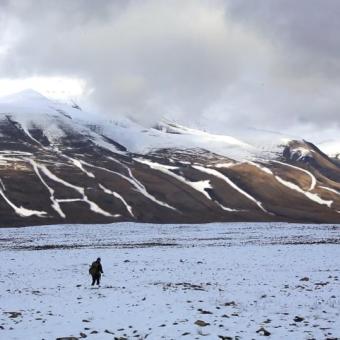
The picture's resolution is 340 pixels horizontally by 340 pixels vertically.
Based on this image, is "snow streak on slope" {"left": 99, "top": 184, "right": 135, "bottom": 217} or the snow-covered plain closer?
the snow-covered plain

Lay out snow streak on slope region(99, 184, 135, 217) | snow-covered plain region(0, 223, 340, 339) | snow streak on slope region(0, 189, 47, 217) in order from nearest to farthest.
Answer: snow-covered plain region(0, 223, 340, 339) → snow streak on slope region(0, 189, 47, 217) → snow streak on slope region(99, 184, 135, 217)

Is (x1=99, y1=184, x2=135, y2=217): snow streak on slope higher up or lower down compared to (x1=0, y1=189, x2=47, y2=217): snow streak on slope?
higher up

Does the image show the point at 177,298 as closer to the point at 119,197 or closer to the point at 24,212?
the point at 24,212

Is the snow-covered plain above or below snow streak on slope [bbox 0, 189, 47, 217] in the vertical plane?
below

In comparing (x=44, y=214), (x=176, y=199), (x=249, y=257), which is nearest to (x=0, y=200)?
(x=44, y=214)

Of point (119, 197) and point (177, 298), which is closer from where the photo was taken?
point (177, 298)

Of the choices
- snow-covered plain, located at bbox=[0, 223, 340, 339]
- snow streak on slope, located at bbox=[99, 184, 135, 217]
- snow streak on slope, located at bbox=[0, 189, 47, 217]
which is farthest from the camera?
snow streak on slope, located at bbox=[99, 184, 135, 217]

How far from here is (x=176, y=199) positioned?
19388cm

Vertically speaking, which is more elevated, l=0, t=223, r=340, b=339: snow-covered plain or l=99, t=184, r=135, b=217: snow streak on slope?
l=99, t=184, r=135, b=217: snow streak on slope

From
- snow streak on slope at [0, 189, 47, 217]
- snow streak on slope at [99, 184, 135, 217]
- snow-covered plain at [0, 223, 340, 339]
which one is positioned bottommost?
snow-covered plain at [0, 223, 340, 339]

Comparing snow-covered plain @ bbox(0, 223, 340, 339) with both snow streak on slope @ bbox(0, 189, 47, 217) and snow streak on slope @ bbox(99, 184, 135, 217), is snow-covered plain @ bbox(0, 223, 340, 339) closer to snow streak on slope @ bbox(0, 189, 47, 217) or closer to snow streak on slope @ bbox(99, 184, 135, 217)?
snow streak on slope @ bbox(0, 189, 47, 217)

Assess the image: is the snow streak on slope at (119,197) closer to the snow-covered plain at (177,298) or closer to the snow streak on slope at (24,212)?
the snow streak on slope at (24,212)

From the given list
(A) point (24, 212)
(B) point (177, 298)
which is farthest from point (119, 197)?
(B) point (177, 298)

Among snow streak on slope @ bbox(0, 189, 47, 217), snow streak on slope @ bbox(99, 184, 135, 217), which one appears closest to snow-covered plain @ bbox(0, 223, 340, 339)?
snow streak on slope @ bbox(0, 189, 47, 217)
